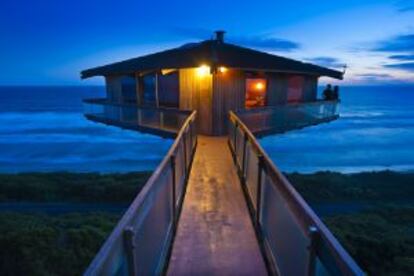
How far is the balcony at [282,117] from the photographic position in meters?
12.0

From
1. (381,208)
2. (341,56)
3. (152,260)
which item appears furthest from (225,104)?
(341,56)

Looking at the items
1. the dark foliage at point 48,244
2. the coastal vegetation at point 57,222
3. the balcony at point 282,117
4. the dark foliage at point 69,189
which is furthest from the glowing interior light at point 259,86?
the dark foliage at point 69,189

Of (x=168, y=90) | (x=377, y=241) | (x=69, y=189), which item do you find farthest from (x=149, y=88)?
(x=377, y=241)

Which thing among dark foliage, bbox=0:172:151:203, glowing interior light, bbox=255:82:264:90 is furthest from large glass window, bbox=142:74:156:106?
dark foliage, bbox=0:172:151:203

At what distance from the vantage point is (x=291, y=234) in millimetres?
2631

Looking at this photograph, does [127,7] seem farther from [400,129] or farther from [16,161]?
[400,129]

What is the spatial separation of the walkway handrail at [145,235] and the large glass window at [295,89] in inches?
629

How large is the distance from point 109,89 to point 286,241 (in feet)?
63.6

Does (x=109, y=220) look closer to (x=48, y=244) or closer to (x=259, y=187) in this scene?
(x=48, y=244)

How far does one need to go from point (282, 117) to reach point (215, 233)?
9745 millimetres

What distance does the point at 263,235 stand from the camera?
162 inches

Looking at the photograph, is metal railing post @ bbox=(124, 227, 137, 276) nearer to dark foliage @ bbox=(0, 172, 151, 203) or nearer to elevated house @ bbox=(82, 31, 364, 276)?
elevated house @ bbox=(82, 31, 364, 276)

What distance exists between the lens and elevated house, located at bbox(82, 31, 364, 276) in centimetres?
205

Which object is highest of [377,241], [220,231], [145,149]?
[220,231]
